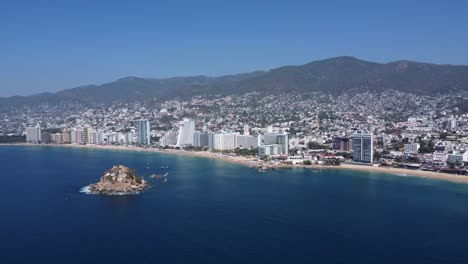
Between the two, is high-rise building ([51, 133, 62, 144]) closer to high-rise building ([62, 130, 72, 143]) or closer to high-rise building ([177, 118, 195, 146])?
high-rise building ([62, 130, 72, 143])

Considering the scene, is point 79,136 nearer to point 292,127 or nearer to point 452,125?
point 292,127

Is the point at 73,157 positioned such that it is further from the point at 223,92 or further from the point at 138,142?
the point at 223,92

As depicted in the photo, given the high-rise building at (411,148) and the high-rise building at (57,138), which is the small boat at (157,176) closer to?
the high-rise building at (411,148)

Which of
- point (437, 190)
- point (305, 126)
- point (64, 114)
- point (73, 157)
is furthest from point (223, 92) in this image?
point (437, 190)

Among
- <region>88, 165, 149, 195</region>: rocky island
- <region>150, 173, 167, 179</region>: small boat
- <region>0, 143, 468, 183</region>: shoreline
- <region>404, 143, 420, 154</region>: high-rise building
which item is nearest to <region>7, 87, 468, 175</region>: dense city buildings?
<region>404, 143, 420, 154</region>: high-rise building

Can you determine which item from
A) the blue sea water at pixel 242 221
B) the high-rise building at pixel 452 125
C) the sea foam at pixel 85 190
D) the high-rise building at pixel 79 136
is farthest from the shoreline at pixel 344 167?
the high-rise building at pixel 452 125

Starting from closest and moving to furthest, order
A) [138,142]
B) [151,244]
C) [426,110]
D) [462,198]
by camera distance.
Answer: [151,244], [462,198], [138,142], [426,110]
